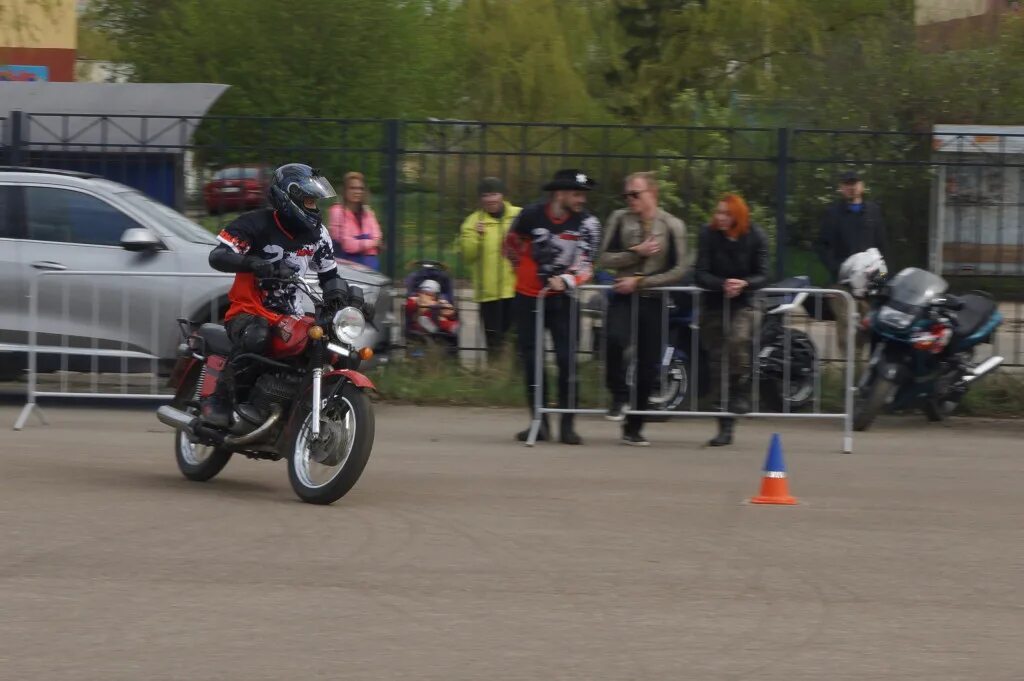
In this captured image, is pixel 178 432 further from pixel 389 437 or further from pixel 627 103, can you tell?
pixel 627 103

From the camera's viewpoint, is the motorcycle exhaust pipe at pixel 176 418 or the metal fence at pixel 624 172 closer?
the motorcycle exhaust pipe at pixel 176 418

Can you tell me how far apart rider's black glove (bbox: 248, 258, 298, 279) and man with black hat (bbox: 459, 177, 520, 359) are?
5637 mm

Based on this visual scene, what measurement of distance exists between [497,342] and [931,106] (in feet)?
32.7

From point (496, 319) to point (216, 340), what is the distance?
5365mm

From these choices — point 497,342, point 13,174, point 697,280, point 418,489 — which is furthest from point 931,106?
point 418,489

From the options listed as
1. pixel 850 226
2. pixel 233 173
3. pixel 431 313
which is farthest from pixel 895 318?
pixel 233 173

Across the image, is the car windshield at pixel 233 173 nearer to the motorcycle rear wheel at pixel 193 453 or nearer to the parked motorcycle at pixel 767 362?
the parked motorcycle at pixel 767 362

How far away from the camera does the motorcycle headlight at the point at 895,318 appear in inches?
474

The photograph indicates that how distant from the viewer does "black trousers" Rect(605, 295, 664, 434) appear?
11.3 meters

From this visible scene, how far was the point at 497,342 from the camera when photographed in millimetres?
14211

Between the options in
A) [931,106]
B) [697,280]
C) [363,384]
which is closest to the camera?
[363,384]

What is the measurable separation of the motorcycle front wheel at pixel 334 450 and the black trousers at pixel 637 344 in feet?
10.9

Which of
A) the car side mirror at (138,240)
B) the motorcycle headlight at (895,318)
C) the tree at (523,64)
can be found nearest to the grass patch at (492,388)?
the motorcycle headlight at (895,318)

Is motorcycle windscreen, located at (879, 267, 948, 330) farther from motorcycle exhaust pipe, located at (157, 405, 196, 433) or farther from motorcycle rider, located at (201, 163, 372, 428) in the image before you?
motorcycle exhaust pipe, located at (157, 405, 196, 433)
